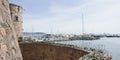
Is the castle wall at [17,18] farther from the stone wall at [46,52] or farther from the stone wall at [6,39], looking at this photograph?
the stone wall at [6,39]

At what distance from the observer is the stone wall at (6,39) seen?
18.6 feet

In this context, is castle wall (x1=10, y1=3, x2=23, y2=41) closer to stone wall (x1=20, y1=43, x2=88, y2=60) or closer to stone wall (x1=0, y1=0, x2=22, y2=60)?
stone wall (x1=20, y1=43, x2=88, y2=60)

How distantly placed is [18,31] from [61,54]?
28.4 feet

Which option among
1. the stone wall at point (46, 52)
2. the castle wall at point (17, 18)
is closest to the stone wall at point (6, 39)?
the stone wall at point (46, 52)

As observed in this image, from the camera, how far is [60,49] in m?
22.4

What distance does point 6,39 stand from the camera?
600 centimetres

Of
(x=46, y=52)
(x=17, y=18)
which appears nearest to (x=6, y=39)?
(x=46, y=52)

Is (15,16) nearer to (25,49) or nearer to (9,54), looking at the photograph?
(25,49)

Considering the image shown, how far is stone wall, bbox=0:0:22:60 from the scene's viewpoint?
568 cm

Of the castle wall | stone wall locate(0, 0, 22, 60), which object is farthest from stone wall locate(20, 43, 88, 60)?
stone wall locate(0, 0, 22, 60)

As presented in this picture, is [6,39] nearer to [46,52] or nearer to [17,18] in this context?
[46,52]

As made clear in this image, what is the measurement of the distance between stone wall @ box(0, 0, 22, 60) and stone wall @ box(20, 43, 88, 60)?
44.8 feet

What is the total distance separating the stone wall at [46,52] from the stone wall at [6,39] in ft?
44.8

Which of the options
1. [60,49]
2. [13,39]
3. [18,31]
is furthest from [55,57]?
[13,39]
